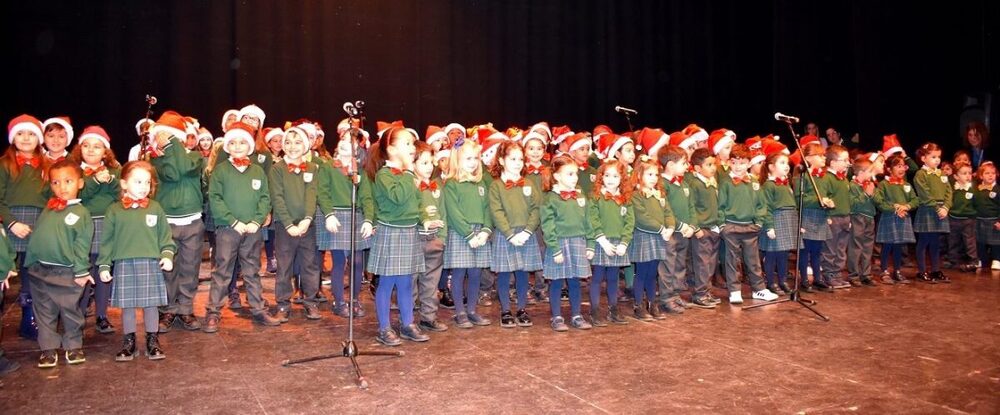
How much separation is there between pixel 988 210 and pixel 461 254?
20.0ft

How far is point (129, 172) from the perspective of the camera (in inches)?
169

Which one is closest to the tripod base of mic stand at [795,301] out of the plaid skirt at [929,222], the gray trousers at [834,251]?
the gray trousers at [834,251]

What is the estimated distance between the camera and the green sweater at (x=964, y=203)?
784 centimetres

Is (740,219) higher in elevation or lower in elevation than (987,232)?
higher

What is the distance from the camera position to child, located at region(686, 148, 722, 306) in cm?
590

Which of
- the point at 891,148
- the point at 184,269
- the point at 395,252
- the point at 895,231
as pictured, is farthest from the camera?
the point at 891,148

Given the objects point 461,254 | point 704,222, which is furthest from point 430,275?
point 704,222

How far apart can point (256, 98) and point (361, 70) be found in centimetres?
138

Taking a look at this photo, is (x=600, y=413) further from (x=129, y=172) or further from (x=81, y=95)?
(x=81, y=95)

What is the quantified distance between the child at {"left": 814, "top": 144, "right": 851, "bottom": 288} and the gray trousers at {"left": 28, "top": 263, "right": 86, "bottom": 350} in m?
5.98

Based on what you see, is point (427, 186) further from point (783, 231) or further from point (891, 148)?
point (891, 148)

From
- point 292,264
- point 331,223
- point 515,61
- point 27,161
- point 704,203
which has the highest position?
point 515,61

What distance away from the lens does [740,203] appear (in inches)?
236

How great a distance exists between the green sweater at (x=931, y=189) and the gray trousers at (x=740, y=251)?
2495 millimetres
